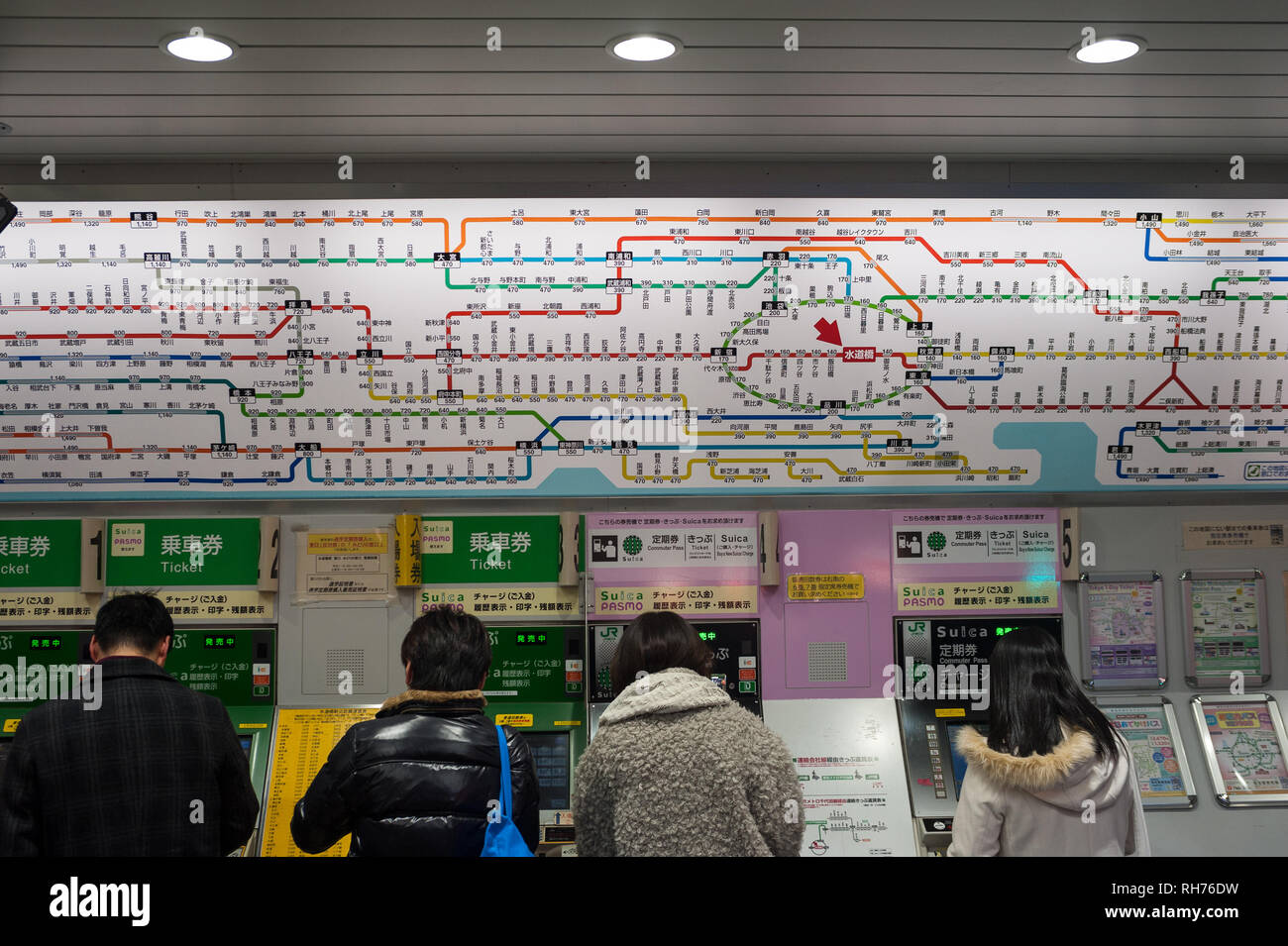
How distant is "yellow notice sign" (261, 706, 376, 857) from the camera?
3752 millimetres

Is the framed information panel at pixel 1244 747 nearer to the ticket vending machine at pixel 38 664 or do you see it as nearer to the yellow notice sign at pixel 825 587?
the yellow notice sign at pixel 825 587

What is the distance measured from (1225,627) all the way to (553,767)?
267cm

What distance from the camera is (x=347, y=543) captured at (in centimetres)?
407

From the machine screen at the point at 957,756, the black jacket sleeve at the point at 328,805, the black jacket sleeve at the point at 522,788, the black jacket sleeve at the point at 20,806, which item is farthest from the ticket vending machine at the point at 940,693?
the black jacket sleeve at the point at 20,806

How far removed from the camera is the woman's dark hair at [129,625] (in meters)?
2.79

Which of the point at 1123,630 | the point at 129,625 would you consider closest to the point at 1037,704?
the point at 1123,630

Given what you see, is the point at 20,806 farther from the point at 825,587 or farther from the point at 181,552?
the point at 825,587

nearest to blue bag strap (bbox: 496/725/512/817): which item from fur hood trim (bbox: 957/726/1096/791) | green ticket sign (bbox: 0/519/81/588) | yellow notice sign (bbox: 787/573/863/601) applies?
fur hood trim (bbox: 957/726/1096/791)

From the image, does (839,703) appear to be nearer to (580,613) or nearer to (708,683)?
(580,613)

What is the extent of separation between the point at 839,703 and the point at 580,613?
41.0 inches

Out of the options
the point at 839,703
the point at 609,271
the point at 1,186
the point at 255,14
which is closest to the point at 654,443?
the point at 609,271

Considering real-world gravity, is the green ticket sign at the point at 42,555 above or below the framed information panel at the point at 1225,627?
above

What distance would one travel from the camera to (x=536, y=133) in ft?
12.7

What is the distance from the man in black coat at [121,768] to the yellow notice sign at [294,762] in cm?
101
